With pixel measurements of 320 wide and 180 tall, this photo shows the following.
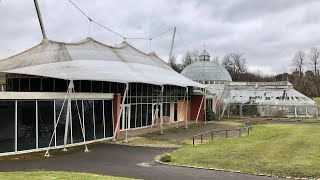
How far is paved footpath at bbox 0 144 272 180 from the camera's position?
1459 cm

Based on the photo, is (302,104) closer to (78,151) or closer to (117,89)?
(117,89)

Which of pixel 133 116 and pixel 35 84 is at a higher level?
pixel 35 84

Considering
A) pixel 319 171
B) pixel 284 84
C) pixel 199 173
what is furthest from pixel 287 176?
pixel 284 84

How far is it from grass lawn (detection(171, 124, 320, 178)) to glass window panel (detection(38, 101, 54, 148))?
260 inches

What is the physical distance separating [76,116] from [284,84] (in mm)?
39656

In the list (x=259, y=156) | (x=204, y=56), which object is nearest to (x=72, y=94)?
(x=259, y=156)

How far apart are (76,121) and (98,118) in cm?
218

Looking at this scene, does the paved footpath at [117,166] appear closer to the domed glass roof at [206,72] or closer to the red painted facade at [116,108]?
the red painted facade at [116,108]

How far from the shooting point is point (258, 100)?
5341 cm

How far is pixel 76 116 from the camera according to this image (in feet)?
75.2

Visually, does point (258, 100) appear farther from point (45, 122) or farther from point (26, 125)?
point (26, 125)

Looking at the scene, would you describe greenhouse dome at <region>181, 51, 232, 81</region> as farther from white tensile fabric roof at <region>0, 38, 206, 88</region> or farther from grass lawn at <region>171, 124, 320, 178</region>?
grass lawn at <region>171, 124, 320, 178</region>

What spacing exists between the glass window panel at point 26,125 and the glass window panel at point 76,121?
9.70ft

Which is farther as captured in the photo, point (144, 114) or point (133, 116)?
point (144, 114)
